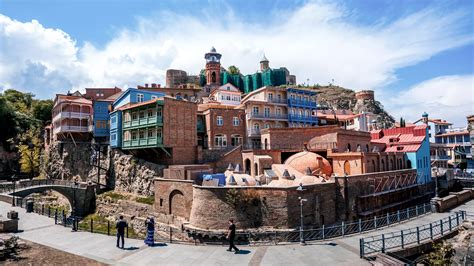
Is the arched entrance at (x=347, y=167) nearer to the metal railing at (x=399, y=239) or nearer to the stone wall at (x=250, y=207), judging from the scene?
the stone wall at (x=250, y=207)

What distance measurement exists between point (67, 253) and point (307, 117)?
42.1 m

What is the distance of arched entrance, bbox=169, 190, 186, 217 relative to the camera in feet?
84.3

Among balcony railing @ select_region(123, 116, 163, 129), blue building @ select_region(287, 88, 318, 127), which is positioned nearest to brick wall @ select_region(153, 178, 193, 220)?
balcony railing @ select_region(123, 116, 163, 129)

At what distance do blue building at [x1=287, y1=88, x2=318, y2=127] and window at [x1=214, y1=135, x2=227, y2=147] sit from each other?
1251 cm

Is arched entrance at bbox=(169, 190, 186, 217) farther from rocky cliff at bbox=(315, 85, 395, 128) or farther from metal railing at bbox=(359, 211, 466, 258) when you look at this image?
rocky cliff at bbox=(315, 85, 395, 128)

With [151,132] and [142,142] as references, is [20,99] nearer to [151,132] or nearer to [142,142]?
[142,142]

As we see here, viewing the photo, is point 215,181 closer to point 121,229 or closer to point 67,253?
point 121,229

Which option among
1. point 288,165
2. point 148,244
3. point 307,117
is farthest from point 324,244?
point 307,117

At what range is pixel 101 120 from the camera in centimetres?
4397

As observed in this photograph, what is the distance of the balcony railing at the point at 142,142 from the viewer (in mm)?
31828

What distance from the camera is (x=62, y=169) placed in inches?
1807

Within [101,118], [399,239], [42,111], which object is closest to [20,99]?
[42,111]

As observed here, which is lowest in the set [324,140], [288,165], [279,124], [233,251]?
[233,251]

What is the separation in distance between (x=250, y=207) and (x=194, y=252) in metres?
7.78
